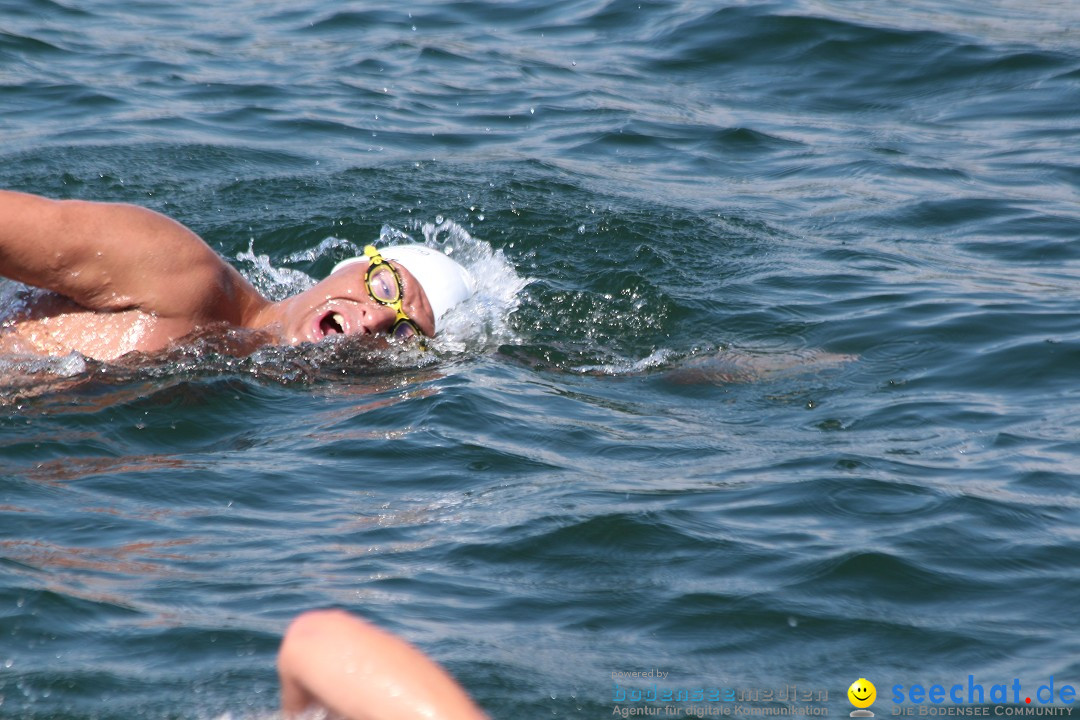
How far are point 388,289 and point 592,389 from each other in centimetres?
105

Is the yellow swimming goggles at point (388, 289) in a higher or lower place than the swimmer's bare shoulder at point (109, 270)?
lower

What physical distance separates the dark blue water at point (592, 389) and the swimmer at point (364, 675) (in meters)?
0.98

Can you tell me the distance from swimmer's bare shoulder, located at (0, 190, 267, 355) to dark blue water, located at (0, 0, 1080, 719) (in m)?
0.18

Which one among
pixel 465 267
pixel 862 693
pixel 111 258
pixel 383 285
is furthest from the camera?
pixel 465 267

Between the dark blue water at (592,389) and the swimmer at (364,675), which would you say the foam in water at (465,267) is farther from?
the swimmer at (364,675)

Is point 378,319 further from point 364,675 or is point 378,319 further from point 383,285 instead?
point 364,675

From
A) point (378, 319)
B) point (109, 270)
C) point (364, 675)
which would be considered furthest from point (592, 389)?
point (364, 675)

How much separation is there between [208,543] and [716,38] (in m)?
9.12

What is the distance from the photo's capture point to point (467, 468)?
4926mm

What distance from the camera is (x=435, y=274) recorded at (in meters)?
6.59

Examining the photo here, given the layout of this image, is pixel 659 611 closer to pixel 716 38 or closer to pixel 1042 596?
pixel 1042 596

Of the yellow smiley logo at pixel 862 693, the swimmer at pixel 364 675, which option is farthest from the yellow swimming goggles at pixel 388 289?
the swimmer at pixel 364 675

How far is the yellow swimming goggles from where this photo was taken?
614 cm

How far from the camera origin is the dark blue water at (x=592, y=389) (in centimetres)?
371
